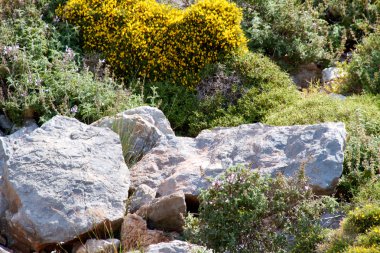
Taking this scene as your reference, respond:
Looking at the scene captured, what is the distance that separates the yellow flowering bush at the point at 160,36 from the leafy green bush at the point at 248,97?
38 centimetres

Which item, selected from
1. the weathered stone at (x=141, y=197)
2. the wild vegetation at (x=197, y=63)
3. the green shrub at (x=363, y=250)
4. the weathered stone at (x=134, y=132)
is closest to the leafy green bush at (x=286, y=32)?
the wild vegetation at (x=197, y=63)

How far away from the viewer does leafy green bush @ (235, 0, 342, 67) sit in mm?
11133

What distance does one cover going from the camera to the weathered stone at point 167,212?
7223 millimetres

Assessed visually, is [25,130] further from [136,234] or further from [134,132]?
[136,234]

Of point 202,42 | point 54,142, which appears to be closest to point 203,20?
point 202,42

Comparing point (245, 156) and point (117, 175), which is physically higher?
point (245, 156)

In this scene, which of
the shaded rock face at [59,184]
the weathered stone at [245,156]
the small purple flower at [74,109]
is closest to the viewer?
the shaded rock face at [59,184]

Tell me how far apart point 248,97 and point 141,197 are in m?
2.78

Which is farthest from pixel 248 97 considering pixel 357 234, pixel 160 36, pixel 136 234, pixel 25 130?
pixel 357 234

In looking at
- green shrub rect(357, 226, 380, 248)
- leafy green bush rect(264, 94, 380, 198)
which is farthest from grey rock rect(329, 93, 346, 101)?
green shrub rect(357, 226, 380, 248)

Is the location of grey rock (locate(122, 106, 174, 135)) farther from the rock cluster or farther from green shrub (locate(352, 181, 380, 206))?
green shrub (locate(352, 181, 380, 206))

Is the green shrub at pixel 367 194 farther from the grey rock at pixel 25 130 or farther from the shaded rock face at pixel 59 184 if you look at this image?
the grey rock at pixel 25 130

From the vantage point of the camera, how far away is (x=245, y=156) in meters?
7.77

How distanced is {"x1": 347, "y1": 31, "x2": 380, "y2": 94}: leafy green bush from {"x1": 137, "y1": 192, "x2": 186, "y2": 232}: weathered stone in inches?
147
